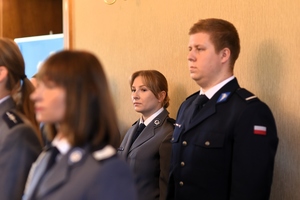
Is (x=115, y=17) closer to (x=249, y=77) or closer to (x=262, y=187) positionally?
(x=249, y=77)

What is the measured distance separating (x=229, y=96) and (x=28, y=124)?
0.82m

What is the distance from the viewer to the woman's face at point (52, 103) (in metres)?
1.29

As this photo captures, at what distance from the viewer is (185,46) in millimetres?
2928

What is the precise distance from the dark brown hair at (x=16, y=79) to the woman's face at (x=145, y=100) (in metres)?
0.92

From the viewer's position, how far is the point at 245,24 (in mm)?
2512

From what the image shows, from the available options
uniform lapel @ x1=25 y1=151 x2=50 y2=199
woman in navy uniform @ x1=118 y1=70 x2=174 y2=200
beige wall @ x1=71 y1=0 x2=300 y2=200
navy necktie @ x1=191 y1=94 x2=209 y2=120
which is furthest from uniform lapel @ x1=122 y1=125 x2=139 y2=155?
uniform lapel @ x1=25 y1=151 x2=50 y2=199

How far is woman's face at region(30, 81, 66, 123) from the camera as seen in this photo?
129 cm

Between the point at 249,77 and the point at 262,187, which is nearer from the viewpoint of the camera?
the point at 262,187

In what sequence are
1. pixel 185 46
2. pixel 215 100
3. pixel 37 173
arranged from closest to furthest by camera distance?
1. pixel 37 173
2. pixel 215 100
3. pixel 185 46

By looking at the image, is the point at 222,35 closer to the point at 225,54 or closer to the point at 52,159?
the point at 225,54

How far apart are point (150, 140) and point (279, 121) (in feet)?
2.23

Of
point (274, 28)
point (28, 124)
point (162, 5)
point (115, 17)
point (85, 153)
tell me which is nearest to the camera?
point (85, 153)

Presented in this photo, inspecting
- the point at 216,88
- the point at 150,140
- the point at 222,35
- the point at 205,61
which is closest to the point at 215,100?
the point at 216,88

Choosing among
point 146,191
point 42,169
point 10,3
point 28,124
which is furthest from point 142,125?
point 10,3
